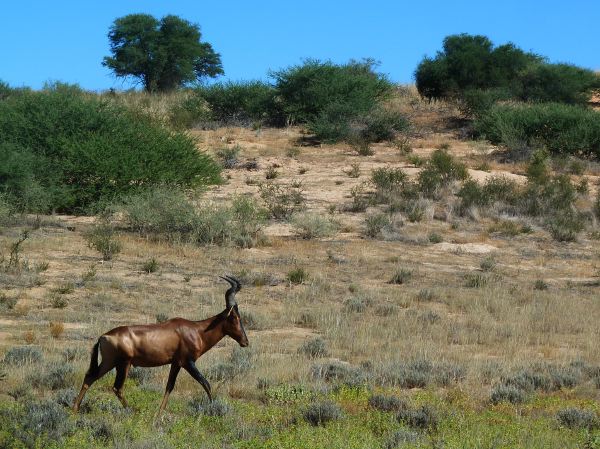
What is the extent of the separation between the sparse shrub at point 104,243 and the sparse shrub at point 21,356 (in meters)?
8.26

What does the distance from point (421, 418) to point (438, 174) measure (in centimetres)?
2136

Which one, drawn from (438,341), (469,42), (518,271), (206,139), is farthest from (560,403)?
(469,42)

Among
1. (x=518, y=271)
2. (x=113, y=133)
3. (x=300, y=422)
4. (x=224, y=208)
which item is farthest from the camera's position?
(x=113, y=133)

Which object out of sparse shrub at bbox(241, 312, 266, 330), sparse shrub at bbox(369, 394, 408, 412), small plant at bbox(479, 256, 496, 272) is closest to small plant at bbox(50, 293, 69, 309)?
sparse shrub at bbox(241, 312, 266, 330)

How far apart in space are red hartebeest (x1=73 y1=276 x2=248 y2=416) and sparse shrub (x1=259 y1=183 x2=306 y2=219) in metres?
16.9

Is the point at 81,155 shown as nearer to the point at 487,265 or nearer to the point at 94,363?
the point at 487,265

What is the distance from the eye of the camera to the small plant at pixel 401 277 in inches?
724

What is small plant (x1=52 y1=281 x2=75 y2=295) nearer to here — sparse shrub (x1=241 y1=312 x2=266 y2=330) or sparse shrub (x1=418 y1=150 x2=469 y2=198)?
sparse shrub (x1=241 y1=312 x2=266 y2=330)

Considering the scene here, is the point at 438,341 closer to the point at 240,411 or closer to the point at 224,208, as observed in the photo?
the point at 240,411

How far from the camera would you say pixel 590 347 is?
500 inches

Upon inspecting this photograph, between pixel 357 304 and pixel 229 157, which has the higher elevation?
pixel 229 157

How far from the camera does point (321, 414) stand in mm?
8445

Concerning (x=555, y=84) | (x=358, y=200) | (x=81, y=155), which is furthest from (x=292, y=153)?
(x=555, y=84)

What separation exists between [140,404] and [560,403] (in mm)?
4074
